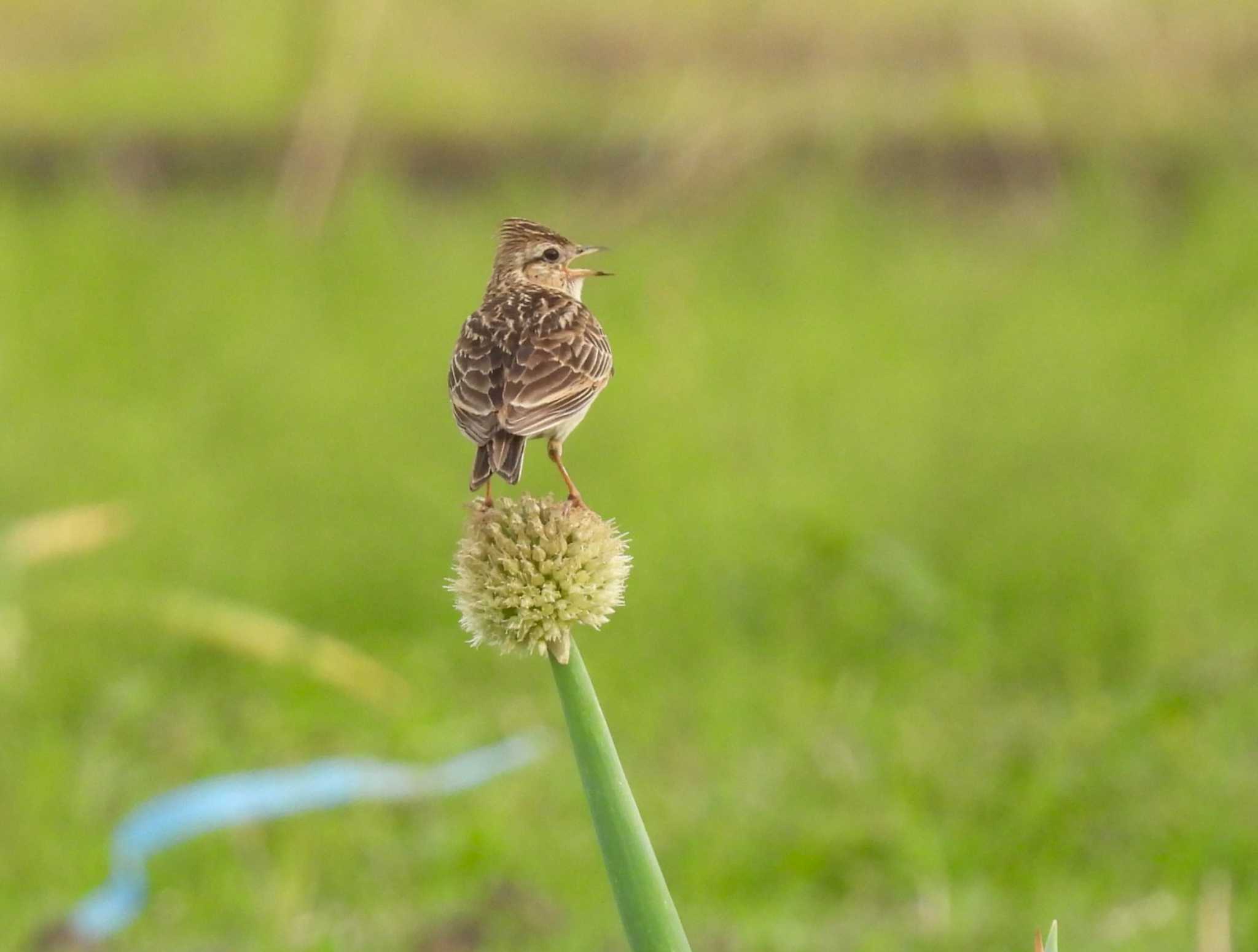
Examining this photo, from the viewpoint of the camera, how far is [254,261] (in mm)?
8016

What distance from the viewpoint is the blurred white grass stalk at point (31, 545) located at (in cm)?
548

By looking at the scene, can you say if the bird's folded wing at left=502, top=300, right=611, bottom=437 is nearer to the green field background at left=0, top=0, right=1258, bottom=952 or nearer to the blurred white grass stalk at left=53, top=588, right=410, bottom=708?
the green field background at left=0, top=0, right=1258, bottom=952

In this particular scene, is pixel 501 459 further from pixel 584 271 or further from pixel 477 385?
pixel 584 271

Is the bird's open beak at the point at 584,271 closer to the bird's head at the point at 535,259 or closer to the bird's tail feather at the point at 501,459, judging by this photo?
the bird's head at the point at 535,259

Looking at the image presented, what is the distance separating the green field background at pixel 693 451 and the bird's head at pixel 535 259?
1.83 metres

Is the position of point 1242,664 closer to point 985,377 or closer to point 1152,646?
point 1152,646

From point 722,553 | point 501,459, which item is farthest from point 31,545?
point 501,459

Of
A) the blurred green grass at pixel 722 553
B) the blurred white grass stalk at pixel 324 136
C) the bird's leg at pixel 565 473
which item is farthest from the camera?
the blurred white grass stalk at pixel 324 136

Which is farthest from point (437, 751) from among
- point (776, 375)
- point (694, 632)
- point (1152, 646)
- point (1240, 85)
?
point (1240, 85)

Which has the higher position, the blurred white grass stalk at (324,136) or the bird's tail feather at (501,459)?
the blurred white grass stalk at (324,136)

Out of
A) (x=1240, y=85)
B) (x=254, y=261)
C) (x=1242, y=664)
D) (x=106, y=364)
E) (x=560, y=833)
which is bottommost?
(x=560, y=833)

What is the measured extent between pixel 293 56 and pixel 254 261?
2.83 feet

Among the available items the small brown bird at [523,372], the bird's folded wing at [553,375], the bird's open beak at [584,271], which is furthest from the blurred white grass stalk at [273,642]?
the bird's folded wing at [553,375]

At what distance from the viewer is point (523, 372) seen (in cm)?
173
